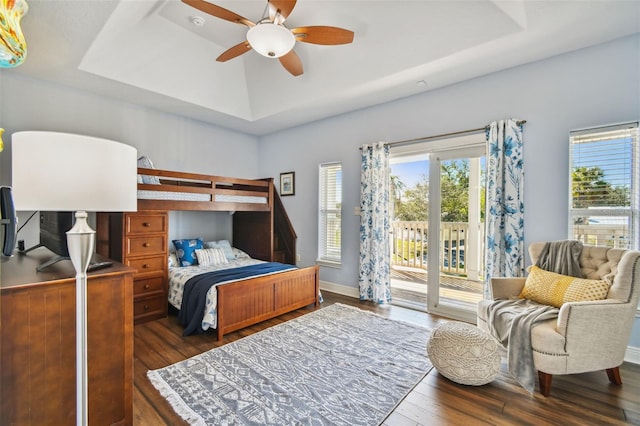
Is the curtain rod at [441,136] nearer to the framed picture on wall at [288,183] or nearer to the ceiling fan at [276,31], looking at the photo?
the ceiling fan at [276,31]

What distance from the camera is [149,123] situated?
13.3 ft

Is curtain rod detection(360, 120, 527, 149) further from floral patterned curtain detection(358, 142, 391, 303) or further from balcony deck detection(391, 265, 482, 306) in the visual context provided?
balcony deck detection(391, 265, 482, 306)

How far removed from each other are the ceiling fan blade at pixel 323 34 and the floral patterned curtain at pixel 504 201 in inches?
70.3

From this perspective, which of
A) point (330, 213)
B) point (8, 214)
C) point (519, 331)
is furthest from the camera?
point (330, 213)

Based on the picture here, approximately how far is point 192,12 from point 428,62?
7.94ft

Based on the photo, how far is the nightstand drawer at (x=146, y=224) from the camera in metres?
3.11

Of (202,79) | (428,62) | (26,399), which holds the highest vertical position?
(202,79)

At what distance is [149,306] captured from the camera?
3256 mm

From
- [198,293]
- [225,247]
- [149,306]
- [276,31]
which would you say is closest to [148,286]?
[149,306]

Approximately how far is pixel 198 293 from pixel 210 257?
1.12 metres

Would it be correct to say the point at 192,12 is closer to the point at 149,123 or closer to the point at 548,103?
the point at 149,123

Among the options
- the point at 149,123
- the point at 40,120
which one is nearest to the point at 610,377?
the point at 149,123

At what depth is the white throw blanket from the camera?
6.41 ft

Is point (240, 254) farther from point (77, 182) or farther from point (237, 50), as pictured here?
point (77, 182)
